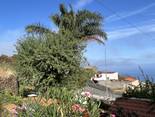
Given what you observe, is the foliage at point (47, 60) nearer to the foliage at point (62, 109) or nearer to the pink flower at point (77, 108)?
the foliage at point (62, 109)

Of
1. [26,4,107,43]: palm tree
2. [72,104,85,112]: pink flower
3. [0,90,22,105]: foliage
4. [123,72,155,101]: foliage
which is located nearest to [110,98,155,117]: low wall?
[123,72,155,101]: foliage

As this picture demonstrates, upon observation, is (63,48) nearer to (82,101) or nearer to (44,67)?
(44,67)

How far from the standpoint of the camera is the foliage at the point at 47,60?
22.9 metres

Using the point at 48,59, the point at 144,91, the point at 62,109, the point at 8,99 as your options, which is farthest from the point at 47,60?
the point at 62,109

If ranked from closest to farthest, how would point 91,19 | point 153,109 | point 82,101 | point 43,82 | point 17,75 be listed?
point 153,109 < point 82,101 < point 43,82 < point 17,75 < point 91,19

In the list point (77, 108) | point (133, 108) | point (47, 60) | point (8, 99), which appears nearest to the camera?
point (77, 108)

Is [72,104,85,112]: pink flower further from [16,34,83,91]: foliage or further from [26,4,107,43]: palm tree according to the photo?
[26,4,107,43]: palm tree

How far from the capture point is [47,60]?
74.7ft

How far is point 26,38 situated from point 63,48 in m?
2.46

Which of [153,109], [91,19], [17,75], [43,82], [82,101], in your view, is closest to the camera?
[153,109]

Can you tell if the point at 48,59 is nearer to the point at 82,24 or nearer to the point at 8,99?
the point at 8,99

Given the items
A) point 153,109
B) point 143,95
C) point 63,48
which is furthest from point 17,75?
point 153,109

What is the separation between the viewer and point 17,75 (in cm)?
2408

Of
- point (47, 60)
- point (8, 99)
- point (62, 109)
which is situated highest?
point (47, 60)
